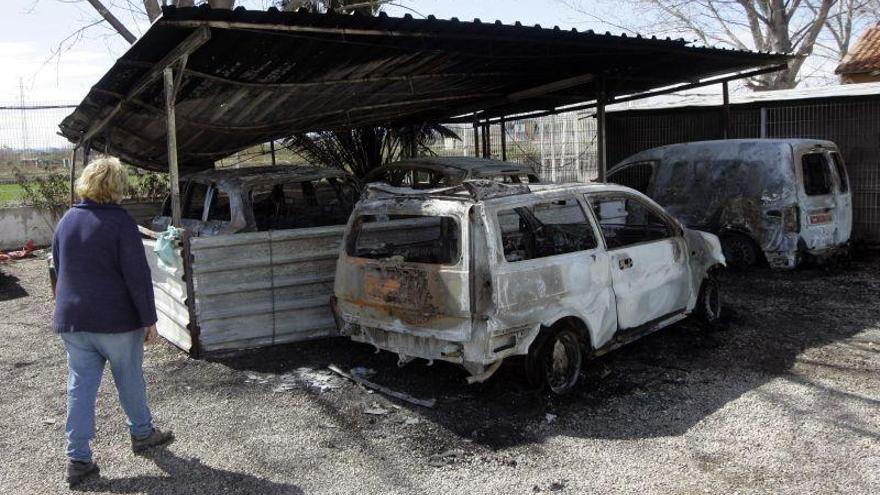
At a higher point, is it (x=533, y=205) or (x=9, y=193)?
(x=9, y=193)

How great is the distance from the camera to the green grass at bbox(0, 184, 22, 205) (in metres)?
13.6

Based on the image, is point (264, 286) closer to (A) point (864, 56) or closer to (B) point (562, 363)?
(B) point (562, 363)

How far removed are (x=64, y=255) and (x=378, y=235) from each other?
3.00m

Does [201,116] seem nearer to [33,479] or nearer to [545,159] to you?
[33,479]

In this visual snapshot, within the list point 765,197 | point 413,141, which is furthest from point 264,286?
point 413,141

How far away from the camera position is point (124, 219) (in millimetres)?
4062

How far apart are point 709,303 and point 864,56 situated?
1750 cm

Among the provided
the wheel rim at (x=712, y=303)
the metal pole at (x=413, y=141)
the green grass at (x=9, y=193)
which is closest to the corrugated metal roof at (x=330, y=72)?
the metal pole at (x=413, y=141)

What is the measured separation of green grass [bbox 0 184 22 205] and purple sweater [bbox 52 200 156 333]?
1140 cm

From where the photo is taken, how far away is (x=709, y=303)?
22.0 feet

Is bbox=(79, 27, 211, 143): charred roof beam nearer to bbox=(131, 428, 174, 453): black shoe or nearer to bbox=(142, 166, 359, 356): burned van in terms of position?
bbox=(142, 166, 359, 356): burned van

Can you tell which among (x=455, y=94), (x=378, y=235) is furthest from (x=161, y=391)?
(x=455, y=94)

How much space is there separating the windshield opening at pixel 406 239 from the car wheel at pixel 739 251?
15.5 ft

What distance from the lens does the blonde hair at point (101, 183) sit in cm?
400
